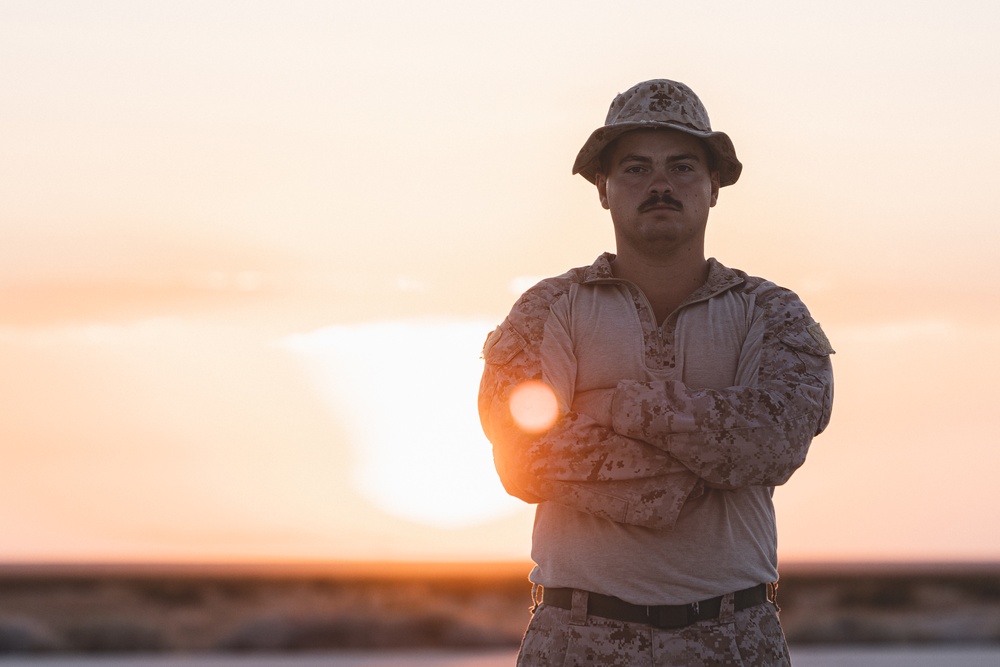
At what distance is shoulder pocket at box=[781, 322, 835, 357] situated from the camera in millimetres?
3469

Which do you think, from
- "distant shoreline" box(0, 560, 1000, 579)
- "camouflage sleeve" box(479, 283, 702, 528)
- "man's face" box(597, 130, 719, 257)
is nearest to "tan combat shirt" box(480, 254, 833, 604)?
"camouflage sleeve" box(479, 283, 702, 528)

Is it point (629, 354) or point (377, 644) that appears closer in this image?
point (629, 354)

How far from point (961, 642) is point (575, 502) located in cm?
1044

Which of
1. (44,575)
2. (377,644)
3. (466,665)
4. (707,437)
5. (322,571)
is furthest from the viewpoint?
(44,575)

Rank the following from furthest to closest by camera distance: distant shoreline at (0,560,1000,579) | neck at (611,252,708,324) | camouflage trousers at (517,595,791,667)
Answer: distant shoreline at (0,560,1000,579) < neck at (611,252,708,324) < camouflage trousers at (517,595,791,667)

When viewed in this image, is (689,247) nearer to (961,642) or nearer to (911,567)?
(961,642)

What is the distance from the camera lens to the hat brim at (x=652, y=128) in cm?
348

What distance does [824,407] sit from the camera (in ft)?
11.3

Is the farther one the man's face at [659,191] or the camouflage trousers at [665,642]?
the man's face at [659,191]

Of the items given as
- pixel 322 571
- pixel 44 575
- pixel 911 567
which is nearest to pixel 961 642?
pixel 911 567

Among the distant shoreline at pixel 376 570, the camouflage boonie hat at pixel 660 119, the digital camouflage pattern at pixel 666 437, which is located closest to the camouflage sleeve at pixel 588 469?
the digital camouflage pattern at pixel 666 437

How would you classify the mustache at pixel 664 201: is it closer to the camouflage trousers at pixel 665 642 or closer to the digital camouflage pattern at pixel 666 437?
the digital camouflage pattern at pixel 666 437

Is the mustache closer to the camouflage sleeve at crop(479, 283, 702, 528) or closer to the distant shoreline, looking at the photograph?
the camouflage sleeve at crop(479, 283, 702, 528)

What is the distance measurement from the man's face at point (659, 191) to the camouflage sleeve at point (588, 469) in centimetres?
43
